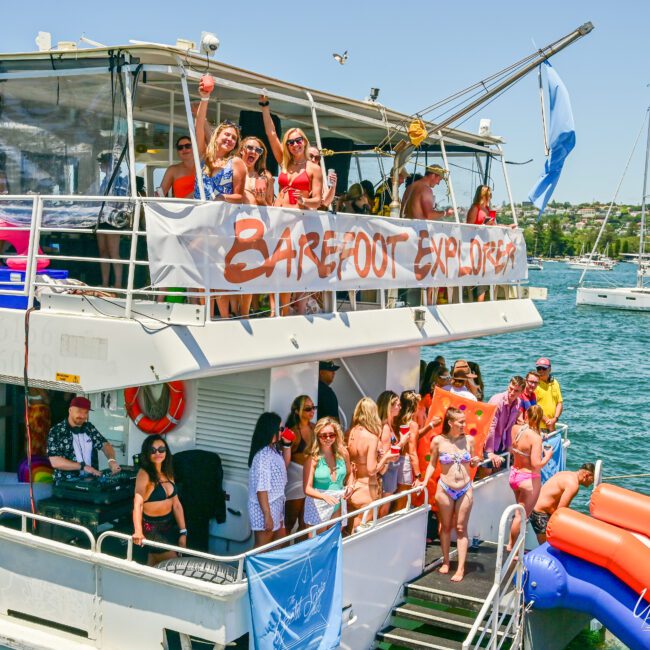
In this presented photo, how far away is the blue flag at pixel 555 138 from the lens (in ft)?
34.3

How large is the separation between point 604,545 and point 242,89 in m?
5.25

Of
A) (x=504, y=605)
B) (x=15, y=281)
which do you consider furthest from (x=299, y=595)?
(x=15, y=281)

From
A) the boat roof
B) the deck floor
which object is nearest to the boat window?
the boat roof

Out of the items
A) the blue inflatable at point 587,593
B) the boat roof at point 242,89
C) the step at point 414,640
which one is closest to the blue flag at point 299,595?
the step at point 414,640

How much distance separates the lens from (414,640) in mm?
8477

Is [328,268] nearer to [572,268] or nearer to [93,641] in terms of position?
[93,641]

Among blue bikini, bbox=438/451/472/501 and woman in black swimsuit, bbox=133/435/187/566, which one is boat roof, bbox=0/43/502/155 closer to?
woman in black swimsuit, bbox=133/435/187/566

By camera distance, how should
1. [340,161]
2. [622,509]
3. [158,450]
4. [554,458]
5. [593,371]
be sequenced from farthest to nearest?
1. [593,371]
2. [554,458]
3. [340,161]
4. [622,509]
5. [158,450]

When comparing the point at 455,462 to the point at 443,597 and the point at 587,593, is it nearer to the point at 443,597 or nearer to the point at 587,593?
the point at 443,597

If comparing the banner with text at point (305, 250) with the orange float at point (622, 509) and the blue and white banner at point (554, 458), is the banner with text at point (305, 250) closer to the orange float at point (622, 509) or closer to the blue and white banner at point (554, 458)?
the blue and white banner at point (554, 458)

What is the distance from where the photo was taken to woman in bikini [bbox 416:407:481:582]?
9.20 meters

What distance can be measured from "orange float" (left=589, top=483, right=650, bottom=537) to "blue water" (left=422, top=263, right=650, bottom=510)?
860 centimetres

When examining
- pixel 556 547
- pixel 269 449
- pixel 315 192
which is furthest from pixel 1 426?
pixel 556 547

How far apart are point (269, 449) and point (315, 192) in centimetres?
230
